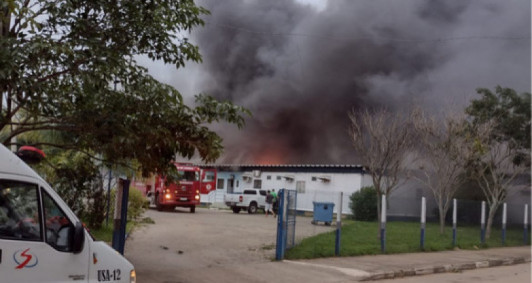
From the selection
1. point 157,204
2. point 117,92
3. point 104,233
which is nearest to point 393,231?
point 104,233

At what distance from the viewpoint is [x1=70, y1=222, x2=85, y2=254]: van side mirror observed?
176 inches

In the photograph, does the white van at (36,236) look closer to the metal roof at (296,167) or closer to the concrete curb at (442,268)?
the concrete curb at (442,268)

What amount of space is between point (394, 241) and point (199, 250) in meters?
7.20

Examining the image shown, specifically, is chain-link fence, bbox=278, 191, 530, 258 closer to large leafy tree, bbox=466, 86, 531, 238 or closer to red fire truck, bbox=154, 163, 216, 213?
large leafy tree, bbox=466, 86, 531, 238

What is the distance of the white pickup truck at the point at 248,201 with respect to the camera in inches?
1270

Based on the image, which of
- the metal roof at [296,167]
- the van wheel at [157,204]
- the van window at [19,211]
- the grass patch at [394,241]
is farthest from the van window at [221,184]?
the van window at [19,211]

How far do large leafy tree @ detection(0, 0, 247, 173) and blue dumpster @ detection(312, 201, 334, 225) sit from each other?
9.70 metres

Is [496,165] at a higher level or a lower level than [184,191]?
higher

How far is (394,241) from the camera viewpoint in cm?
1797

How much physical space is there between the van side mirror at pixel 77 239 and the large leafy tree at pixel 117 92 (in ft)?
11.3

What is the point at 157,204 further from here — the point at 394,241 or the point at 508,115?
the point at 508,115

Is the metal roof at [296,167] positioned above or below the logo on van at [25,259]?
above

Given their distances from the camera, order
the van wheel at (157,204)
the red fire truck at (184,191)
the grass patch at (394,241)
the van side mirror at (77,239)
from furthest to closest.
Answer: the van wheel at (157,204)
the red fire truck at (184,191)
the grass patch at (394,241)
the van side mirror at (77,239)

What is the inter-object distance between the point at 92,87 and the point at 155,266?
4.21m
